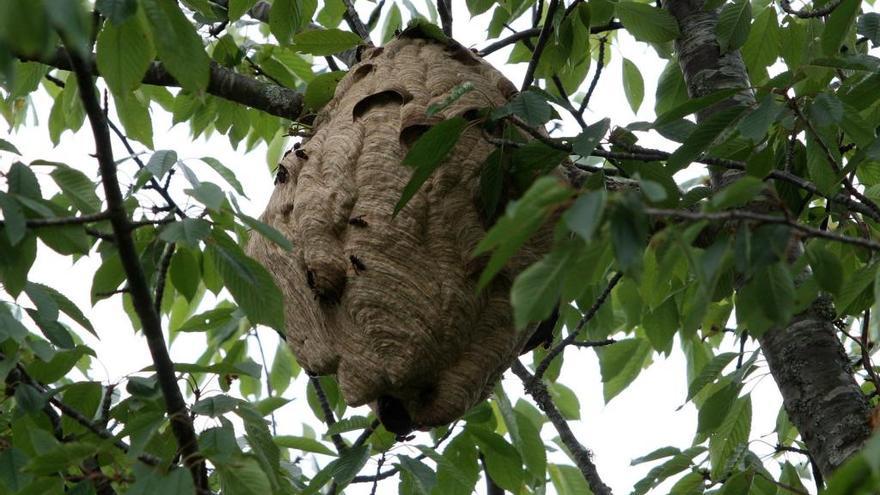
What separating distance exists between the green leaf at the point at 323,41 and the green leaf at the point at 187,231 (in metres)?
1.19

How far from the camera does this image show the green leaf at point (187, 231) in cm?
184

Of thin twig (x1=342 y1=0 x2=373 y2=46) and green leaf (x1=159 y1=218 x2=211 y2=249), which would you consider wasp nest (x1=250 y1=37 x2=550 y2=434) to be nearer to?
green leaf (x1=159 y1=218 x2=211 y2=249)

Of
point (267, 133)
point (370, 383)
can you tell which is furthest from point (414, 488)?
point (267, 133)

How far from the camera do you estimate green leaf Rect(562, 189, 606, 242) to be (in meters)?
1.28

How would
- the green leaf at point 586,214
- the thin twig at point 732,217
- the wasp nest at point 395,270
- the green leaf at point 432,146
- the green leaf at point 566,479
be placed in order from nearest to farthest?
the green leaf at point 586,214 → the thin twig at point 732,217 → the green leaf at point 432,146 → the wasp nest at point 395,270 → the green leaf at point 566,479

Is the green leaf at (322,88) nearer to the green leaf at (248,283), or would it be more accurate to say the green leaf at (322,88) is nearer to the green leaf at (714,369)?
the green leaf at (248,283)

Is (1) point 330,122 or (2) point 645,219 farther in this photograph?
(1) point 330,122

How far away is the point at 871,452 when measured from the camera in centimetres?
104

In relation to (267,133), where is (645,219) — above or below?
below

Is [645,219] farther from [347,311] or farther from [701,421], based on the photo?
[701,421]

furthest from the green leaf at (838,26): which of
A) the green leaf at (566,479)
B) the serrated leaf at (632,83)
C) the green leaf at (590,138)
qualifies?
the green leaf at (566,479)

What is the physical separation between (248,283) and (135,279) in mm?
Result: 209

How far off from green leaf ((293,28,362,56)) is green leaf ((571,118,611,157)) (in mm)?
1060

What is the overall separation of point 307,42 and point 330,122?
25 cm
